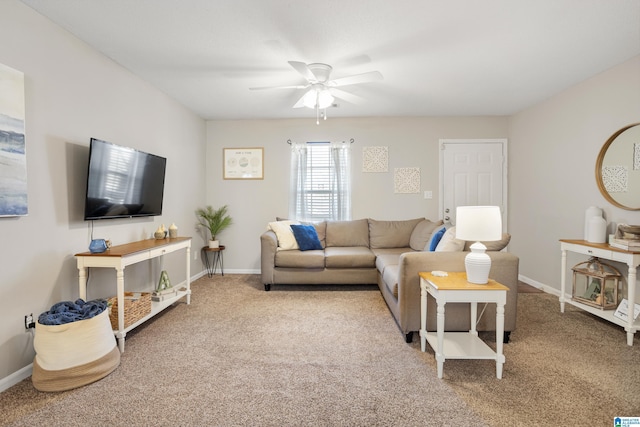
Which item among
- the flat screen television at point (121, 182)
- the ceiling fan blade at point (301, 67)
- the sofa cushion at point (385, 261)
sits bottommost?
the sofa cushion at point (385, 261)

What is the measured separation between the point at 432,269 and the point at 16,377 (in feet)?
9.59

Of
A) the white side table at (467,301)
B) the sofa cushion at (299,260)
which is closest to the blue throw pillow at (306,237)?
the sofa cushion at (299,260)

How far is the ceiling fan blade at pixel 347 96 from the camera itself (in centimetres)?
354

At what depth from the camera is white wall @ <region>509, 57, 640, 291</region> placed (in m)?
2.93

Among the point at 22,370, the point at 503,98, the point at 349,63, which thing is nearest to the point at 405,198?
the point at 503,98

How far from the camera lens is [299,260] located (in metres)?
3.84

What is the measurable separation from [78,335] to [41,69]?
182 cm

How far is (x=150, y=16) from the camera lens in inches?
84.7

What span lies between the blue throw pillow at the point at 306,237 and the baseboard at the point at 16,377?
272 cm

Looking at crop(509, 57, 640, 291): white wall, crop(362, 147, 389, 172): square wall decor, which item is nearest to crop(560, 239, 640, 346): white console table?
crop(509, 57, 640, 291): white wall

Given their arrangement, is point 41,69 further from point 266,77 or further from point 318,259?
point 318,259

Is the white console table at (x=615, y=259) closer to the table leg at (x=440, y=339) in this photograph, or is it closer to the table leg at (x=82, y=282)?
the table leg at (x=440, y=339)

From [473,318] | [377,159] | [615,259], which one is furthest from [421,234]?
[615,259]

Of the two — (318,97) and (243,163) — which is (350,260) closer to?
(318,97)
